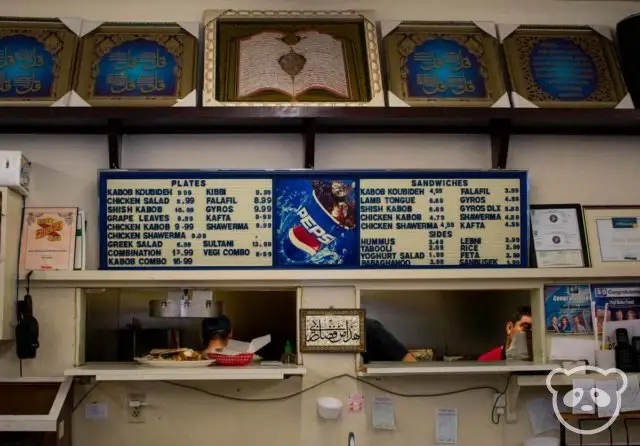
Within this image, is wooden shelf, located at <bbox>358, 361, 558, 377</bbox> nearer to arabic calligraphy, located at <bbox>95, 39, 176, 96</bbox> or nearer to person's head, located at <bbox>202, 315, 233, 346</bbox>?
person's head, located at <bbox>202, 315, 233, 346</bbox>

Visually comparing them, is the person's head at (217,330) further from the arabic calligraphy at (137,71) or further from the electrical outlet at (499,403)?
the electrical outlet at (499,403)

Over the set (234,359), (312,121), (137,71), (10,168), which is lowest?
(234,359)

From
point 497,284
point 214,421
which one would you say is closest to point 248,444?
point 214,421

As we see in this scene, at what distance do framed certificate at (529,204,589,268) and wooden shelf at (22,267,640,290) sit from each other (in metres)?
0.10

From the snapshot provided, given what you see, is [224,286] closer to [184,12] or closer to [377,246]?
[377,246]

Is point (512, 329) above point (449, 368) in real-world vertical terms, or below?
above

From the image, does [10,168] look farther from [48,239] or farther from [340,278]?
[340,278]

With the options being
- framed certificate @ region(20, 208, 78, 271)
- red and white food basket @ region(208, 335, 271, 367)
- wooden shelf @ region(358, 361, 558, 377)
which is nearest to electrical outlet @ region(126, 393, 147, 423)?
red and white food basket @ region(208, 335, 271, 367)

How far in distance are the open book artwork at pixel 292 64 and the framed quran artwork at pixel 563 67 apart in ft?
2.87

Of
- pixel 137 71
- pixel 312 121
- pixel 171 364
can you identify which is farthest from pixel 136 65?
pixel 171 364

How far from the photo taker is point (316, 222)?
11.8 feet

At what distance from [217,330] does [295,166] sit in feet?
2.91

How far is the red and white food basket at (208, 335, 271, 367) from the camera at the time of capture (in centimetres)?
345

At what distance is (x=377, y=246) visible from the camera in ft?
11.8
